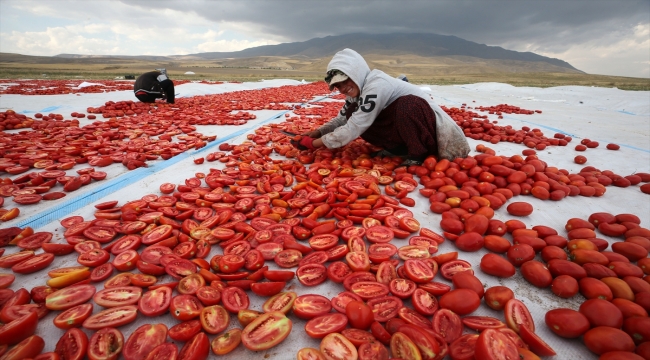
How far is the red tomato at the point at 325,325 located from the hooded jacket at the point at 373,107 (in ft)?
6.79

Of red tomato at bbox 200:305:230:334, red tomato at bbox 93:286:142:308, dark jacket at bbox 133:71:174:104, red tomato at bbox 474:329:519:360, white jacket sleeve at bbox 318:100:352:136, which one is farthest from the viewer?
dark jacket at bbox 133:71:174:104

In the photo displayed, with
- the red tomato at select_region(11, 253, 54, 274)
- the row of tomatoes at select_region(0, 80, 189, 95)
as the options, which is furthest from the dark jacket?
the red tomato at select_region(11, 253, 54, 274)

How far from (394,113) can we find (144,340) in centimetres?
282

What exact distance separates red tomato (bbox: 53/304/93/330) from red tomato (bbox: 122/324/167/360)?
0.28 meters

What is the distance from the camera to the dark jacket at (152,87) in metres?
7.59

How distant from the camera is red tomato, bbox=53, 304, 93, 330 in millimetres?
1236

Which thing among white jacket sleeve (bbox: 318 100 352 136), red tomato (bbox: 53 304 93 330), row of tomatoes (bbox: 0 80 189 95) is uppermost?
row of tomatoes (bbox: 0 80 189 95)

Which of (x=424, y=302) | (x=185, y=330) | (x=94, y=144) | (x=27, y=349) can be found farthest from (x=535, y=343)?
(x=94, y=144)

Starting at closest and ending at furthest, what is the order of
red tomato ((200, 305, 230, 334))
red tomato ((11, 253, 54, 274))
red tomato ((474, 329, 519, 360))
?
red tomato ((474, 329, 519, 360))
red tomato ((200, 305, 230, 334))
red tomato ((11, 253, 54, 274))

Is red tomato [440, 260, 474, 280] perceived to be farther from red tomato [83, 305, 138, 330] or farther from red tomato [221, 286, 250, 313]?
red tomato [83, 305, 138, 330]

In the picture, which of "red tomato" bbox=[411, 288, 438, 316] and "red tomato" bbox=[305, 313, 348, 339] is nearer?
"red tomato" bbox=[305, 313, 348, 339]

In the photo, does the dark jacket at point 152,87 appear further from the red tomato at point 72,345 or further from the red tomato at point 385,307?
the red tomato at point 385,307

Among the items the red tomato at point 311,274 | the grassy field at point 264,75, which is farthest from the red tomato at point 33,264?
the grassy field at point 264,75

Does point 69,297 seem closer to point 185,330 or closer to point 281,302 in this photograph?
point 185,330
